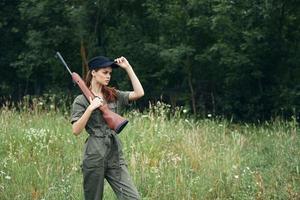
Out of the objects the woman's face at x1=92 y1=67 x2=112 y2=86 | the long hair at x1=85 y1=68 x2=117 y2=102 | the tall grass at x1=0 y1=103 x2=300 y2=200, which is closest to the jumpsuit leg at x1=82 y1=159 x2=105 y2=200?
the long hair at x1=85 y1=68 x2=117 y2=102

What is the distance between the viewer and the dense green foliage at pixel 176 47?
19.7 meters

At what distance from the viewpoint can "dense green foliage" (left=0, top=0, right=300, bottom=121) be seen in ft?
64.7

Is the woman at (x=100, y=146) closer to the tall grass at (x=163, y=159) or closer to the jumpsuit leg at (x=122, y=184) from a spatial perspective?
the jumpsuit leg at (x=122, y=184)

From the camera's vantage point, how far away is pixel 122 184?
17.3 feet

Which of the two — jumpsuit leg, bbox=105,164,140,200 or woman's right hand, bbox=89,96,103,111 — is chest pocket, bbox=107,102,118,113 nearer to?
woman's right hand, bbox=89,96,103,111

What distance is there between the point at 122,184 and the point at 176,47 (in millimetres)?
16388

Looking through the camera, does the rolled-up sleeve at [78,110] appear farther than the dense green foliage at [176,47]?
No

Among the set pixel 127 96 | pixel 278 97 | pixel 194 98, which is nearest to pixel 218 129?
pixel 127 96

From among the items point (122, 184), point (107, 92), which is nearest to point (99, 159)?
point (122, 184)

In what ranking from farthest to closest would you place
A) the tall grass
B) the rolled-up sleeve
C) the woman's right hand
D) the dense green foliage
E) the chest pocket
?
1. the dense green foliage
2. the tall grass
3. the chest pocket
4. the rolled-up sleeve
5. the woman's right hand

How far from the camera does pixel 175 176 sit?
286 inches

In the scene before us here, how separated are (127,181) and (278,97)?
48.5ft

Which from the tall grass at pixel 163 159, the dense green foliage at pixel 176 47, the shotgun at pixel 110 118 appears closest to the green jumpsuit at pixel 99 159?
the shotgun at pixel 110 118

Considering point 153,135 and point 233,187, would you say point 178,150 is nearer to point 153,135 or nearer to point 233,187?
point 153,135
